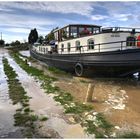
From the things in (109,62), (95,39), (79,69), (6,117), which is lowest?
(6,117)

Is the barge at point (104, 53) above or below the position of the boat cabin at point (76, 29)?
below

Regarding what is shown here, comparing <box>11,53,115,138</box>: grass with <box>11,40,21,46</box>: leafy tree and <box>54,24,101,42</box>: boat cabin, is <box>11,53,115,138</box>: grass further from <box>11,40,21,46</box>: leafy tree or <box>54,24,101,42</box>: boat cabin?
<box>11,40,21,46</box>: leafy tree

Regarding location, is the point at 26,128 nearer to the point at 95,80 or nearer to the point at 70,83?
→ the point at 70,83

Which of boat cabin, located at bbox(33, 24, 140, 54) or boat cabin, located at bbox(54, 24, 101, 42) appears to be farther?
boat cabin, located at bbox(54, 24, 101, 42)

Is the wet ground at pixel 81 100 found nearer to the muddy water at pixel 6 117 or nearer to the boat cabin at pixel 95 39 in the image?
the muddy water at pixel 6 117

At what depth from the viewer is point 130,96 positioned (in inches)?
438

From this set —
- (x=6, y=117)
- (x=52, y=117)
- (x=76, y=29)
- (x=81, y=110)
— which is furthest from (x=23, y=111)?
(x=76, y=29)

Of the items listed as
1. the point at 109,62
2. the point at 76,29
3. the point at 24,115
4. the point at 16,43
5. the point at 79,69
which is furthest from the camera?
the point at 16,43

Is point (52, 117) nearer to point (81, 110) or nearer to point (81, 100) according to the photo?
point (81, 110)

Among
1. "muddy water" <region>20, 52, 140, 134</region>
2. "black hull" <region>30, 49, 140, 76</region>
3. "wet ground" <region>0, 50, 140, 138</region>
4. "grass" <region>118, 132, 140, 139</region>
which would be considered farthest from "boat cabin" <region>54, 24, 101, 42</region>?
"grass" <region>118, 132, 140, 139</region>

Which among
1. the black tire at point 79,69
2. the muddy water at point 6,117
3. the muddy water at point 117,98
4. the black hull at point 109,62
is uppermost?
the black hull at point 109,62

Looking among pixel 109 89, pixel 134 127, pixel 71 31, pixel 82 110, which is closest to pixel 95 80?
pixel 109 89

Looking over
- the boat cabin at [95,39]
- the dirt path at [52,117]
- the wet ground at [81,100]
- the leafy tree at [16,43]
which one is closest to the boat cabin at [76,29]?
the boat cabin at [95,39]

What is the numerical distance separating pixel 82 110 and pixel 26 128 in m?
2.31
